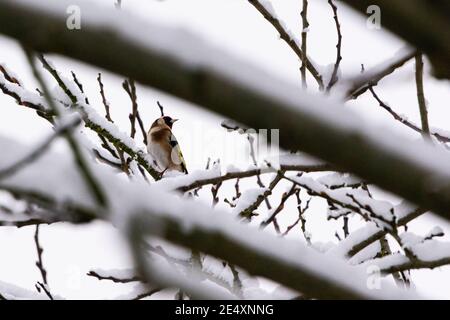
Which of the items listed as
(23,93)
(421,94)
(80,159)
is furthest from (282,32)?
(80,159)

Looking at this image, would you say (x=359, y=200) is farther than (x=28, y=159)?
Yes

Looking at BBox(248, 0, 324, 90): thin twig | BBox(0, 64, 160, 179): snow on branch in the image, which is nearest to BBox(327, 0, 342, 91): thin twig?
BBox(248, 0, 324, 90): thin twig

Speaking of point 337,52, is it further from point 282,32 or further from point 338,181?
point 338,181

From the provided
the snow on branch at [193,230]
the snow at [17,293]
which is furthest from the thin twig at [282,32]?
the snow on branch at [193,230]

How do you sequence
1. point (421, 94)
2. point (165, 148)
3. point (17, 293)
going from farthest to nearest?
1. point (165, 148)
2. point (17, 293)
3. point (421, 94)

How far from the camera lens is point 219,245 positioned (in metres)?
1.14

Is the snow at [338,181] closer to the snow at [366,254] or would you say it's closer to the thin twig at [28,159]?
the snow at [366,254]

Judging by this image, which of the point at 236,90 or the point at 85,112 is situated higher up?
the point at 85,112

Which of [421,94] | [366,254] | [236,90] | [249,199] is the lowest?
[236,90]

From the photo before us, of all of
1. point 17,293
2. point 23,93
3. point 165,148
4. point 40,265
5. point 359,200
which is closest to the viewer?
point 359,200

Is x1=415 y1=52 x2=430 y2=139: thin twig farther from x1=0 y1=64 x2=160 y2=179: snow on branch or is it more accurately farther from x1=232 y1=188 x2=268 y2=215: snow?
x1=0 y1=64 x2=160 y2=179: snow on branch

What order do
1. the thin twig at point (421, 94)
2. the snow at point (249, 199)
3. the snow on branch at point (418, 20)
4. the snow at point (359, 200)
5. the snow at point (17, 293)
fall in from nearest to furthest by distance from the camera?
the snow on branch at point (418, 20) → the thin twig at point (421, 94) → the snow at point (359, 200) → the snow at point (17, 293) → the snow at point (249, 199)
